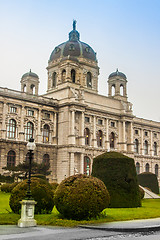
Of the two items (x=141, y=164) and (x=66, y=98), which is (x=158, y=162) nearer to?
(x=141, y=164)

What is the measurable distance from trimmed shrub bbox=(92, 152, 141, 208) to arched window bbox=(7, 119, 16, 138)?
2754cm

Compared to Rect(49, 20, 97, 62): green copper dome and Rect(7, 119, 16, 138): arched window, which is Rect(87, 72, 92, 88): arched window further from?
Rect(7, 119, 16, 138): arched window

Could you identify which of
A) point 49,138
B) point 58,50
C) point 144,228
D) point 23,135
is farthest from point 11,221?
point 58,50

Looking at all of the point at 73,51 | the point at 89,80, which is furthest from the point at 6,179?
the point at 73,51

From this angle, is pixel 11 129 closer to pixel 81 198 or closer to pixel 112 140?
pixel 112 140

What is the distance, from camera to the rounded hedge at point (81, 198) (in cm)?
1461

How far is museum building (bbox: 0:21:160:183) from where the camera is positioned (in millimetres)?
48062

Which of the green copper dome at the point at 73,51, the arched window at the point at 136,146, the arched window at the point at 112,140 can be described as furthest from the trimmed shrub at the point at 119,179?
the arched window at the point at 136,146

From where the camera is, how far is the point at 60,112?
53.2 meters

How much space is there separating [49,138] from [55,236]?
41.1 metres

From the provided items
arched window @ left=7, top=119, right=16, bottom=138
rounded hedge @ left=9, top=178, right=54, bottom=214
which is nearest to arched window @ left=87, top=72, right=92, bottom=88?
arched window @ left=7, top=119, right=16, bottom=138

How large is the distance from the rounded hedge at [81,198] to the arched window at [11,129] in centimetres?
3325

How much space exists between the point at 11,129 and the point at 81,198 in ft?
114

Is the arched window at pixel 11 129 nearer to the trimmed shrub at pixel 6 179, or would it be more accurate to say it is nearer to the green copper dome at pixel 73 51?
the trimmed shrub at pixel 6 179
